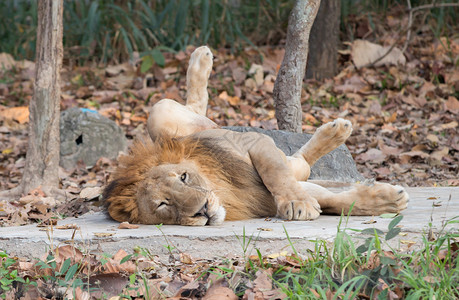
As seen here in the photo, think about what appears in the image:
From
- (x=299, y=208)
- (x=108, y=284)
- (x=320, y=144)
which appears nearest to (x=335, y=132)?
(x=320, y=144)

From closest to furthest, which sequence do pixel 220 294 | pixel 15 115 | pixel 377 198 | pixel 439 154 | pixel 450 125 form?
pixel 220 294
pixel 377 198
pixel 439 154
pixel 450 125
pixel 15 115

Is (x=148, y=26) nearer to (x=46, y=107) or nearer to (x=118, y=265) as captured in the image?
(x=46, y=107)

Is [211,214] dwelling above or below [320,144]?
below

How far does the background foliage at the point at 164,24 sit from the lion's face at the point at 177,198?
20.2 feet

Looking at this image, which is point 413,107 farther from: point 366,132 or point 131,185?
point 131,185

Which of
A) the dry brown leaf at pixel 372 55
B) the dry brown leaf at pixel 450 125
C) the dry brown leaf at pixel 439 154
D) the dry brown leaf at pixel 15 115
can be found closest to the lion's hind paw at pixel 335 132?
the dry brown leaf at pixel 439 154

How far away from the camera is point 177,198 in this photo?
3.23 m

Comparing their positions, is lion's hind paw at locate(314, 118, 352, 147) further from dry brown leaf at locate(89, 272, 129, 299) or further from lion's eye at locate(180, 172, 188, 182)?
dry brown leaf at locate(89, 272, 129, 299)

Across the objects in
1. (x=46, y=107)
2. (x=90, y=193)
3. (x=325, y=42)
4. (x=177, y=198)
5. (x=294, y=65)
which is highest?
(x=325, y=42)

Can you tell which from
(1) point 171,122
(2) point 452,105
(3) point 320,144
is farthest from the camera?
(2) point 452,105

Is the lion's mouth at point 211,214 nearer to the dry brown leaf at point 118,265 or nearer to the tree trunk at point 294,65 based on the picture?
the dry brown leaf at point 118,265

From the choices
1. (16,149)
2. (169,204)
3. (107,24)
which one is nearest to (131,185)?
(169,204)

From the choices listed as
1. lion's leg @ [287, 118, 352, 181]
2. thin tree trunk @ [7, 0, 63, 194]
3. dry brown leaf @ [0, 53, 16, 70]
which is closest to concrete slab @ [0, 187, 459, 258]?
lion's leg @ [287, 118, 352, 181]

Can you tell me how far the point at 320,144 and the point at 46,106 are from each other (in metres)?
2.42
